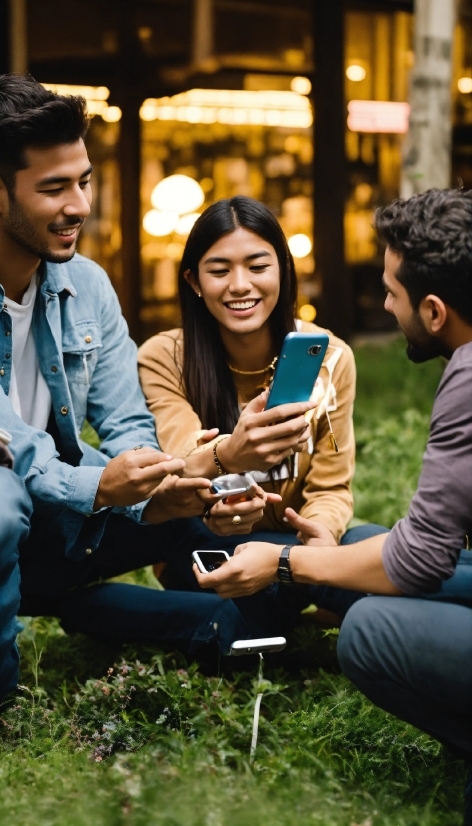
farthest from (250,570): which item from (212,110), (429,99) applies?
(212,110)

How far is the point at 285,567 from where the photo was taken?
9.52 feet

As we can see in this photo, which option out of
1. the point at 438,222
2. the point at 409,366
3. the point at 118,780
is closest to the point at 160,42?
the point at 409,366

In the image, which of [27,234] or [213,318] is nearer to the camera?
[27,234]

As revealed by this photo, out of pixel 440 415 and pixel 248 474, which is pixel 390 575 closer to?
pixel 440 415

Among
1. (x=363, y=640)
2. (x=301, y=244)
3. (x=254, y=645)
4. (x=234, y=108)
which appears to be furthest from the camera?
(x=301, y=244)

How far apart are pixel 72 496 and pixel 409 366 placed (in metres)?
5.24

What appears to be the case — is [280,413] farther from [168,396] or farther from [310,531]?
[168,396]

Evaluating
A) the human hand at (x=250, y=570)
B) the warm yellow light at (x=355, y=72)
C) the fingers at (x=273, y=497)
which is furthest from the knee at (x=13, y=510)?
the warm yellow light at (x=355, y=72)

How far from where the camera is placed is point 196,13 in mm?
8734

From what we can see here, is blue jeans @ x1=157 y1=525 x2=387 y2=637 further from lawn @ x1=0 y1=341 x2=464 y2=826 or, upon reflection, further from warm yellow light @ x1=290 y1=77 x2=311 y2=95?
warm yellow light @ x1=290 y1=77 x2=311 y2=95

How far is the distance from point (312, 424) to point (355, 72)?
7160 mm

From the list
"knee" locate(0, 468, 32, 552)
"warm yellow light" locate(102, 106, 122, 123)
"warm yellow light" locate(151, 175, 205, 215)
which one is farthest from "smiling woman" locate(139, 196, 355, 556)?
"warm yellow light" locate(151, 175, 205, 215)

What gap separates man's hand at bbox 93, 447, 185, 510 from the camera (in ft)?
10.4

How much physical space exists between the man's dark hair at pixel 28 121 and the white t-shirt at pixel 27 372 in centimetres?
38
